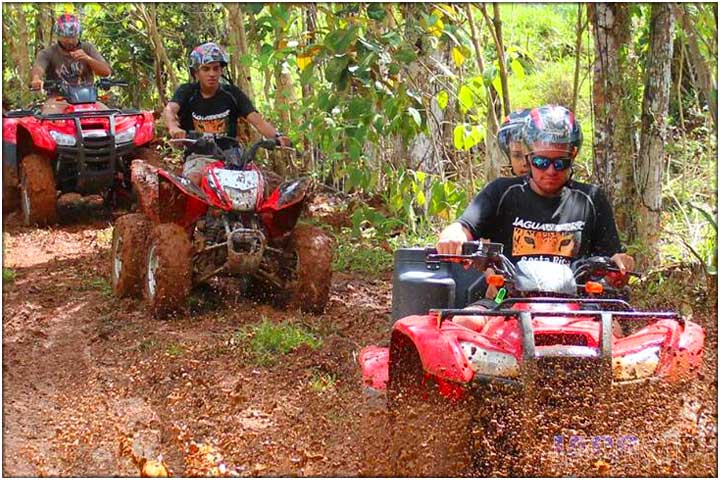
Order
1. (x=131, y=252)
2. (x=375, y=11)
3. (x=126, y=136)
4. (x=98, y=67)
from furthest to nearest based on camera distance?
1. (x=98, y=67)
2. (x=126, y=136)
3. (x=131, y=252)
4. (x=375, y=11)

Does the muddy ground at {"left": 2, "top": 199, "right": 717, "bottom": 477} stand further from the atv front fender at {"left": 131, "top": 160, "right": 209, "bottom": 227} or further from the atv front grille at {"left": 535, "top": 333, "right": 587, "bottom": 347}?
the atv front fender at {"left": 131, "top": 160, "right": 209, "bottom": 227}

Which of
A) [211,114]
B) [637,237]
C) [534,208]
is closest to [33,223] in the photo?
[211,114]

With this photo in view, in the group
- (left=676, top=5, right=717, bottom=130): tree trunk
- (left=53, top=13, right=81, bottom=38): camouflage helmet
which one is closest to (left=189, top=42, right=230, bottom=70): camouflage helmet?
(left=676, top=5, right=717, bottom=130): tree trunk

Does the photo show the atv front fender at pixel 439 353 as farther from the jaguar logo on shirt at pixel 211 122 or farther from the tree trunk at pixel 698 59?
the jaguar logo on shirt at pixel 211 122

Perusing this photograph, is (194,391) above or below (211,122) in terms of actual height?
below

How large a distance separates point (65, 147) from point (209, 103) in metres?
2.61

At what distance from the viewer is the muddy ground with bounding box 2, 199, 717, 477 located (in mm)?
4094

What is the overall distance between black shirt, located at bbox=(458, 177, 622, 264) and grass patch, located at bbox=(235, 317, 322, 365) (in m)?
1.50

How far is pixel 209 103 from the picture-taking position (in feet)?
24.4

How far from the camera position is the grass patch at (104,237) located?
9133mm

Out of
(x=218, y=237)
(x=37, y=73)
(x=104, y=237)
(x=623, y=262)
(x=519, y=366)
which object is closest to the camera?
(x=519, y=366)

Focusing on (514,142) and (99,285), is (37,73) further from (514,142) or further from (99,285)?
(514,142)

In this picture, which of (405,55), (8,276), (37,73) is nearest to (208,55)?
(405,55)

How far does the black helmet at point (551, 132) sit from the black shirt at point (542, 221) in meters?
0.22
